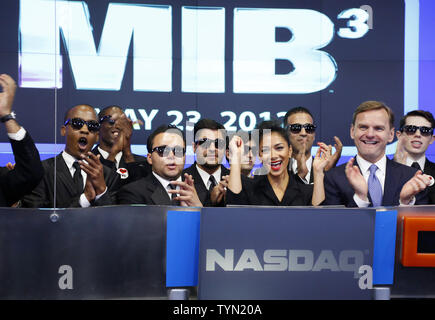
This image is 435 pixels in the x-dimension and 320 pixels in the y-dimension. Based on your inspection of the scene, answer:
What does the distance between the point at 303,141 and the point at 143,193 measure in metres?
1.11

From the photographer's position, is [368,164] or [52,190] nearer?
[52,190]

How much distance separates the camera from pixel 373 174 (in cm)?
360

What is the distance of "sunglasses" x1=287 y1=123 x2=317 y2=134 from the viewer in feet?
11.9

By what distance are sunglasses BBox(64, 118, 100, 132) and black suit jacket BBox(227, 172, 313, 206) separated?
3.08 feet

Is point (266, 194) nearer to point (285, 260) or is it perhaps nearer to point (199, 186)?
point (199, 186)

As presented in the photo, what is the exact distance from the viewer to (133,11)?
3.57 m

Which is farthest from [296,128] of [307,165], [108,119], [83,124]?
[83,124]

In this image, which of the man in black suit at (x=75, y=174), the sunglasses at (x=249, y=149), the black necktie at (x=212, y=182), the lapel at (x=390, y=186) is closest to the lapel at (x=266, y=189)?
the sunglasses at (x=249, y=149)

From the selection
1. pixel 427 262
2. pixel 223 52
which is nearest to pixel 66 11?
pixel 223 52

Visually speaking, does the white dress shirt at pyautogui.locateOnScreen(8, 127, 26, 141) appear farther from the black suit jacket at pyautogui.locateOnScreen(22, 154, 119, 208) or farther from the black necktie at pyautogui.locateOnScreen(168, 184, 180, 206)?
the black necktie at pyautogui.locateOnScreen(168, 184, 180, 206)

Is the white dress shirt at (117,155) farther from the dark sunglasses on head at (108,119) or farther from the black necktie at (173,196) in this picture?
the black necktie at (173,196)

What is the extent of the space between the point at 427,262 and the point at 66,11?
2.66 meters

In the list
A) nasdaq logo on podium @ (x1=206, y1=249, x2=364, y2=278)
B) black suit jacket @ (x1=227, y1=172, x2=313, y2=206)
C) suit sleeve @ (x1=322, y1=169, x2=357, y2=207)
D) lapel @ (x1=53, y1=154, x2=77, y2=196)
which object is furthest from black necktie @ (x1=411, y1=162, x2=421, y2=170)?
lapel @ (x1=53, y1=154, x2=77, y2=196)
